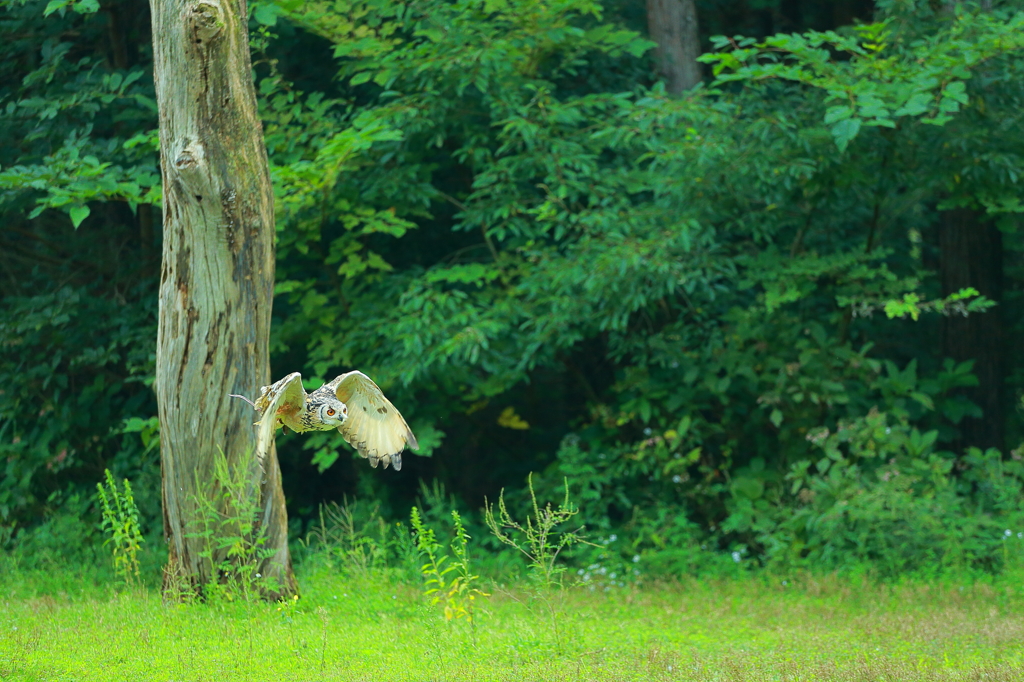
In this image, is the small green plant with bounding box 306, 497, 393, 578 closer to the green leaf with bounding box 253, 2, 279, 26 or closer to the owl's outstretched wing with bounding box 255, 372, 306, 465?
the owl's outstretched wing with bounding box 255, 372, 306, 465

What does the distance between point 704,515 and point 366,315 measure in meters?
3.47

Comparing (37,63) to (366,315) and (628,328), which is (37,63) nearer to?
(366,315)

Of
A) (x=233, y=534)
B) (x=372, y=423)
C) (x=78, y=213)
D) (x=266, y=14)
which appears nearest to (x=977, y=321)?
(x=372, y=423)

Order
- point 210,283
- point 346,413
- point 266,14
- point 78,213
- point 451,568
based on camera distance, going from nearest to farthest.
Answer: point 346,413 < point 451,568 < point 210,283 < point 78,213 < point 266,14

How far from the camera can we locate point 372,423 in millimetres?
4715

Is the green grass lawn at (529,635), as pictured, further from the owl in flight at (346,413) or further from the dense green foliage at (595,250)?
the owl in flight at (346,413)

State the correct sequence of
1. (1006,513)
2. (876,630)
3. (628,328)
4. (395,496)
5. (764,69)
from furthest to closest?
(395,496) → (628,328) → (1006,513) → (764,69) → (876,630)

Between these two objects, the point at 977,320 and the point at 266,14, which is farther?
the point at 977,320

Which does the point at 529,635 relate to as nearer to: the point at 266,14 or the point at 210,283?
the point at 210,283

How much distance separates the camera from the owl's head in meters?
4.22

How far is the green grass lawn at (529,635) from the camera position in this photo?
457 cm

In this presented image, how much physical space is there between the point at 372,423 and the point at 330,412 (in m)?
0.50

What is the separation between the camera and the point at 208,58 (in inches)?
223

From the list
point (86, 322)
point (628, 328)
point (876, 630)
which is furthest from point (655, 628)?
point (86, 322)
